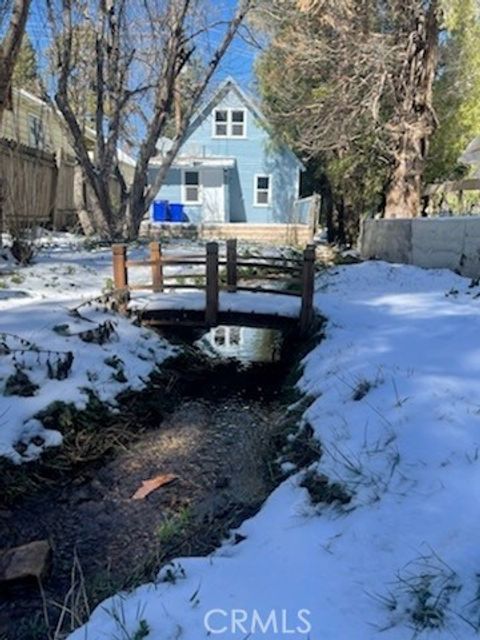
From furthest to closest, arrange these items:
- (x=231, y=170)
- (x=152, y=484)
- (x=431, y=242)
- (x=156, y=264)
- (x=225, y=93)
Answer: (x=231, y=170) < (x=225, y=93) < (x=431, y=242) < (x=156, y=264) < (x=152, y=484)

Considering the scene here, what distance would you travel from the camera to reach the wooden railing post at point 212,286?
6.76 meters

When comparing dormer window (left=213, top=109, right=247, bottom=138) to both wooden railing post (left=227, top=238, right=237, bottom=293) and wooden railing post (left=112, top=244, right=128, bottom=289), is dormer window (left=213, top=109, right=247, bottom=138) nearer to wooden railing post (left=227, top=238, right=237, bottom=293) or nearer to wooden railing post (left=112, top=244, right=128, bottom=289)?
wooden railing post (left=227, top=238, right=237, bottom=293)

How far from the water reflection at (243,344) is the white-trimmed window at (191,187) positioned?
16.1 metres

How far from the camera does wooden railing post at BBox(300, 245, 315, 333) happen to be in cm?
653

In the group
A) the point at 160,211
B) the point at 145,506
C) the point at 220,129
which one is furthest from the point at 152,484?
the point at 220,129

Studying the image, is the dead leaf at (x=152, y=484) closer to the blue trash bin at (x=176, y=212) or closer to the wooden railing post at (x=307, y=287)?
the wooden railing post at (x=307, y=287)

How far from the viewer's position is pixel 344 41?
12.5 metres

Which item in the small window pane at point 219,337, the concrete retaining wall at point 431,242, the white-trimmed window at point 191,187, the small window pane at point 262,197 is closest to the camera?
the small window pane at point 219,337

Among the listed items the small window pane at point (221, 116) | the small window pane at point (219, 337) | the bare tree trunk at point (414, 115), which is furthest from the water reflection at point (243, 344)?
the small window pane at point (221, 116)

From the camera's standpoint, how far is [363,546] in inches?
101

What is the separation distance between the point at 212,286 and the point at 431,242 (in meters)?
5.75

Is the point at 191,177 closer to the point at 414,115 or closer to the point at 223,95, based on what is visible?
the point at 223,95

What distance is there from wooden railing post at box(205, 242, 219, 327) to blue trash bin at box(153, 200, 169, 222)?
17475mm

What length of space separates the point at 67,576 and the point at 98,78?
1348 cm
